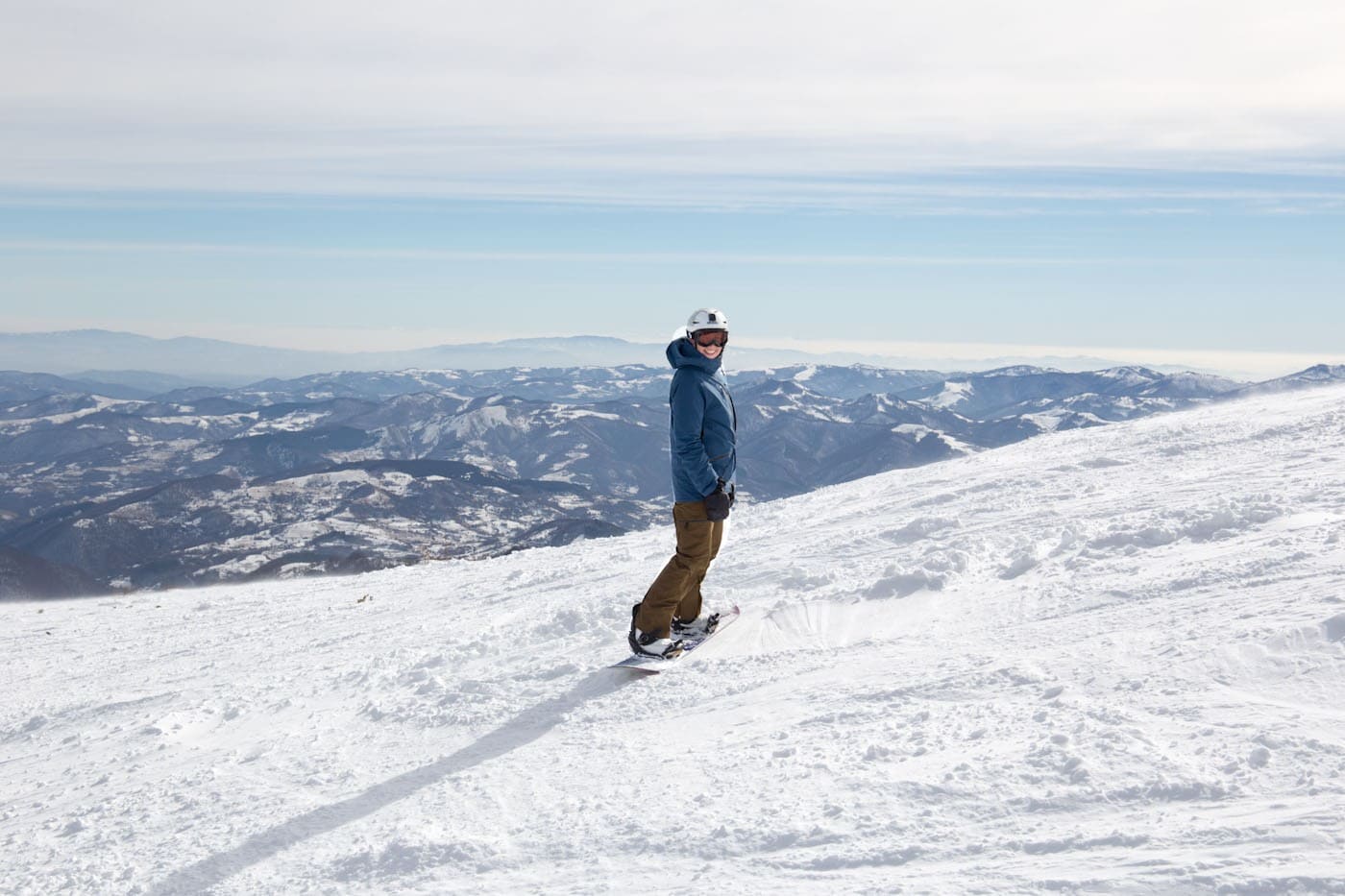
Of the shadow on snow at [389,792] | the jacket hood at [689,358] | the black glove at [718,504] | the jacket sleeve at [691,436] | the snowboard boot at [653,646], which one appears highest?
the jacket hood at [689,358]

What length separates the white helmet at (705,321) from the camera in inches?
351

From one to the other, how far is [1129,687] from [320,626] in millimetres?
12370

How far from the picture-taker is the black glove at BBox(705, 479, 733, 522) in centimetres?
896

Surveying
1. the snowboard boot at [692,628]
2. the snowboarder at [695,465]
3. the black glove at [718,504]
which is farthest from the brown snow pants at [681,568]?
the snowboard boot at [692,628]

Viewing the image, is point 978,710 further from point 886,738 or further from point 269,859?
point 269,859

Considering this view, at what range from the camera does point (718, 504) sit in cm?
897

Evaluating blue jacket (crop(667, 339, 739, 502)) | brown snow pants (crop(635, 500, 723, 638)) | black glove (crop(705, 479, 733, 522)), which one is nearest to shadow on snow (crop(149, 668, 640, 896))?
brown snow pants (crop(635, 500, 723, 638))

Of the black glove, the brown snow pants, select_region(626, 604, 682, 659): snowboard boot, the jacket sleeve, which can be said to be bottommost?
select_region(626, 604, 682, 659): snowboard boot

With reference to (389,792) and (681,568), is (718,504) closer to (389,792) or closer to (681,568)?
(681,568)

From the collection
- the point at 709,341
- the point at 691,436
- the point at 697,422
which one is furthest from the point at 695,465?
the point at 709,341

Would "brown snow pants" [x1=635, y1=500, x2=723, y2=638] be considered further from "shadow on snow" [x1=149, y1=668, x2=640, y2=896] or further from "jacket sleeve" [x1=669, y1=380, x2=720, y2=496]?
"shadow on snow" [x1=149, y1=668, x2=640, y2=896]

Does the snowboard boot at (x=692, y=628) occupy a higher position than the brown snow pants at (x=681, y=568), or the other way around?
the brown snow pants at (x=681, y=568)

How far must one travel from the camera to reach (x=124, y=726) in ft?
32.5

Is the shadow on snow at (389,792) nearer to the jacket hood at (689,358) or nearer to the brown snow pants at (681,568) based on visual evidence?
the brown snow pants at (681,568)
